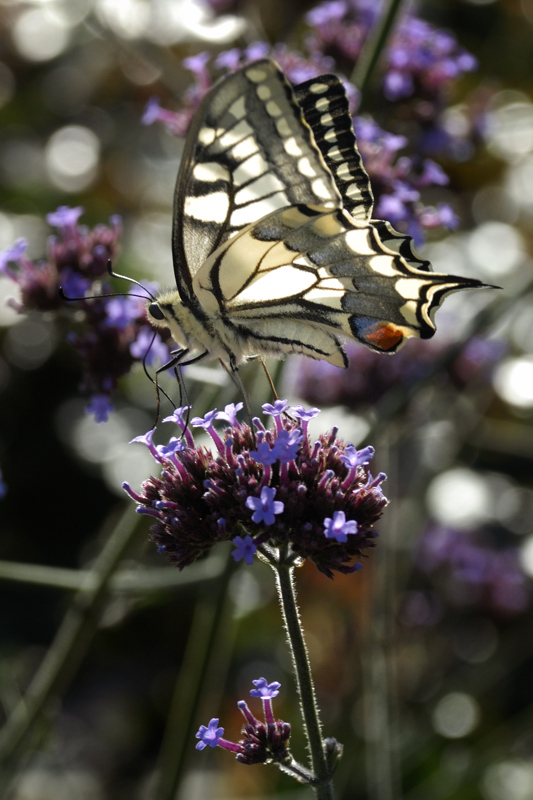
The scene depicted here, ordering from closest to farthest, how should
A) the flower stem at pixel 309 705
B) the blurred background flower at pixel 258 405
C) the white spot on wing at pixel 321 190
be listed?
1. the flower stem at pixel 309 705
2. the white spot on wing at pixel 321 190
3. the blurred background flower at pixel 258 405

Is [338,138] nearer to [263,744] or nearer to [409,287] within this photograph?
[409,287]

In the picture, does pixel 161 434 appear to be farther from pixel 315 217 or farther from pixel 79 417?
pixel 315 217

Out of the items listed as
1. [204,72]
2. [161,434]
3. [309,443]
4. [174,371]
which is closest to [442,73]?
[204,72]

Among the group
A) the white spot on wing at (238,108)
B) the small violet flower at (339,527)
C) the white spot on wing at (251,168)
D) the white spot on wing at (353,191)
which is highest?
the white spot on wing at (353,191)

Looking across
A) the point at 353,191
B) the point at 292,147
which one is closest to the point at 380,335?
the point at 353,191

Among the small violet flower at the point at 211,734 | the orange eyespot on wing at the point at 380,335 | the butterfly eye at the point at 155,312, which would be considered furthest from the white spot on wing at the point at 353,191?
the small violet flower at the point at 211,734

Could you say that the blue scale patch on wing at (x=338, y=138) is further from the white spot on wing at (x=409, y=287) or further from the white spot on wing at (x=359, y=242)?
the white spot on wing at (x=409, y=287)

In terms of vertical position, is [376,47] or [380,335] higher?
[376,47]

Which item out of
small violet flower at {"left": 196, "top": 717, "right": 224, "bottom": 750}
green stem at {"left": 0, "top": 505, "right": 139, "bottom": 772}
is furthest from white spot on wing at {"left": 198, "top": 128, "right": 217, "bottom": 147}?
small violet flower at {"left": 196, "top": 717, "right": 224, "bottom": 750}
